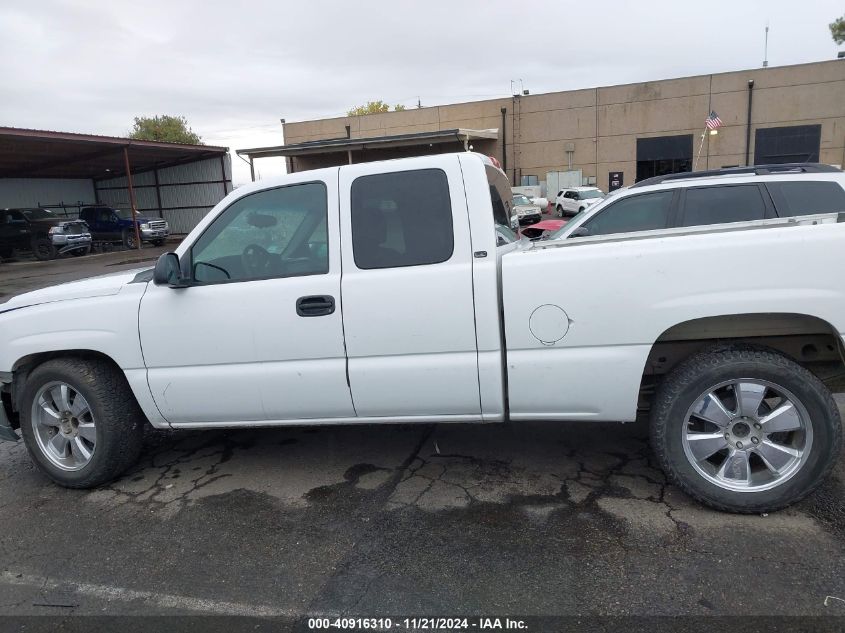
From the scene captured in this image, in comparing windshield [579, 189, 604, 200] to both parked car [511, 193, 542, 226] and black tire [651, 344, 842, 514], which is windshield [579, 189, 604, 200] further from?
black tire [651, 344, 842, 514]

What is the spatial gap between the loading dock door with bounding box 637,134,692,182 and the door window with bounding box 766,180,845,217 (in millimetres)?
30039

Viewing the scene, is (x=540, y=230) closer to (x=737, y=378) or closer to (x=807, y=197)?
(x=807, y=197)

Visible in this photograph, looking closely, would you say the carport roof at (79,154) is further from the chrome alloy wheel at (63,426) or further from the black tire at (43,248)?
the chrome alloy wheel at (63,426)

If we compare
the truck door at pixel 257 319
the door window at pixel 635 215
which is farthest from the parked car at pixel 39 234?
the truck door at pixel 257 319

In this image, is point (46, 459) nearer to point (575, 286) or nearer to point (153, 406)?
point (153, 406)

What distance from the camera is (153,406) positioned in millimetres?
3918

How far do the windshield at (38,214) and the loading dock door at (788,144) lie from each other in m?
35.0

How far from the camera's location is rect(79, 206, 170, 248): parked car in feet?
94.5

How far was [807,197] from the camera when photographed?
5879mm

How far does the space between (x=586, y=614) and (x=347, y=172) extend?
8.87ft

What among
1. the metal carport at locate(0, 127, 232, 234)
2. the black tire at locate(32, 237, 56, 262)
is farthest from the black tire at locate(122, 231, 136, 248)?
the black tire at locate(32, 237, 56, 262)

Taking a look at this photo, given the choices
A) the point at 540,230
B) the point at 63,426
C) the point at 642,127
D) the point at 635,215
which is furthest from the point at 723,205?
the point at 642,127

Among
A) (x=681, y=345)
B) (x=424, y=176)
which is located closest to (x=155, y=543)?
(x=424, y=176)

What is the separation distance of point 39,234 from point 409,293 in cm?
2794
